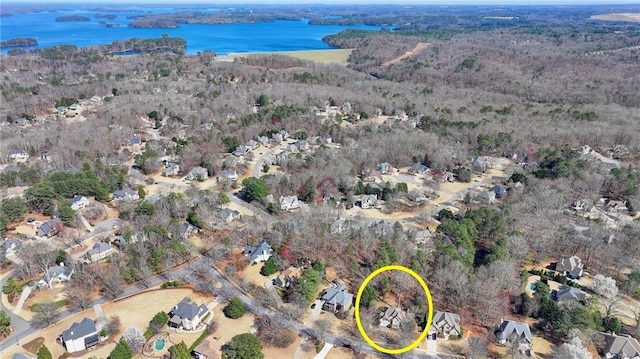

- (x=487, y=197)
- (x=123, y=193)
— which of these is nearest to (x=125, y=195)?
(x=123, y=193)

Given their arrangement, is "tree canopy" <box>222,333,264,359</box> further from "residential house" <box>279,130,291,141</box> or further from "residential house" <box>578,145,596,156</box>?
"residential house" <box>578,145,596,156</box>

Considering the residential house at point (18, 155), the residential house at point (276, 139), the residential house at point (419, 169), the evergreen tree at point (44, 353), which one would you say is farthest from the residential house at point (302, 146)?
the evergreen tree at point (44, 353)

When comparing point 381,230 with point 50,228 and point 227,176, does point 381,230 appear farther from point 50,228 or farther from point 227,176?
point 50,228

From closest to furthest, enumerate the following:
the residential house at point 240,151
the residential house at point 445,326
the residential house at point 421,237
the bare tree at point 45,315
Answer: the residential house at point 445,326
the bare tree at point 45,315
the residential house at point 421,237
the residential house at point 240,151

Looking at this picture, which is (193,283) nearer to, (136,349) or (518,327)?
(136,349)

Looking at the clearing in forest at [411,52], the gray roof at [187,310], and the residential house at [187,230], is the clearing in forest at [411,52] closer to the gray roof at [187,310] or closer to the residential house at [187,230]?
the residential house at [187,230]

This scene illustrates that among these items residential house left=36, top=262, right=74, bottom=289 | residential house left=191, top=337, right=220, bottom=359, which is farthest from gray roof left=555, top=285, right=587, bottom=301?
residential house left=36, top=262, right=74, bottom=289
